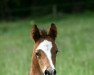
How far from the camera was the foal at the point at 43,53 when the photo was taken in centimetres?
714

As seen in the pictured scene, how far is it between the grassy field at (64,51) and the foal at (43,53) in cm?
421

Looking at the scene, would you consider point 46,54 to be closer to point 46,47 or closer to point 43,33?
point 46,47

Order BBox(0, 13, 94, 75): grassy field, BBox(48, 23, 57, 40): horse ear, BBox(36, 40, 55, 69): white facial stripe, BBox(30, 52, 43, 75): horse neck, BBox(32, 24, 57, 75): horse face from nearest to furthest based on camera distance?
BBox(32, 24, 57, 75): horse face, BBox(36, 40, 55, 69): white facial stripe, BBox(30, 52, 43, 75): horse neck, BBox(48, 23, 57, 40): horse ear, BBox(0, 13, 94, 75): grassy field

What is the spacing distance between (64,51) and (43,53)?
1130cm

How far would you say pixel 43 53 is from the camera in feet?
24.1

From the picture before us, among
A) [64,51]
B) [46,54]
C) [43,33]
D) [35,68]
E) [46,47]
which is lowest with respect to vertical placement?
[35,68]

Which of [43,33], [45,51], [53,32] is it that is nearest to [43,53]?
[45,51]

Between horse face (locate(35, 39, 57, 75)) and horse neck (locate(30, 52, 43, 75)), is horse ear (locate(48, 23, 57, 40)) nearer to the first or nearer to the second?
horse face (locate(35, 39, 57, 75))

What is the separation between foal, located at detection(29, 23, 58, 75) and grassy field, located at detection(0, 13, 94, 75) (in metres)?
4.21

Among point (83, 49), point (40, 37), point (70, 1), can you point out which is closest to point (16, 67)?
point (83, 49)

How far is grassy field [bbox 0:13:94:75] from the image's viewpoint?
43.2 ft

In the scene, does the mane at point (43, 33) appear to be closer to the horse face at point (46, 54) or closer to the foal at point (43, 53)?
the foal at point (43, 53)

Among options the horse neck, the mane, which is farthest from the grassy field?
the horse neck

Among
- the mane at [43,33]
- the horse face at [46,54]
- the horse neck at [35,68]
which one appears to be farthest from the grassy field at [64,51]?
the horse face at [46,54]
